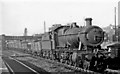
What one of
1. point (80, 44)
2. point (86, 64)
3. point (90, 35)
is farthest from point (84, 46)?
point (86, 64)

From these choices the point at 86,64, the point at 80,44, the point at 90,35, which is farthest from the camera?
the point at 80,44

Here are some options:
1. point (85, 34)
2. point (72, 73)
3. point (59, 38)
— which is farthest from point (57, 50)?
point (72, 73)

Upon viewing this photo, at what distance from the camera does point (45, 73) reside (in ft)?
49.1

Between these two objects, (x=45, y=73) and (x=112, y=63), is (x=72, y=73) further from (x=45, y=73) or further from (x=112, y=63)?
(x=112, y=63)

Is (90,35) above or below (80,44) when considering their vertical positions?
above

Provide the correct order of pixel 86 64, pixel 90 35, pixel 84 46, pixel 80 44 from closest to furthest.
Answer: pixel 86 64 < pixel 90 35 < pixel 84 46 < pixel 80 44

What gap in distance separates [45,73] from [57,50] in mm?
6710

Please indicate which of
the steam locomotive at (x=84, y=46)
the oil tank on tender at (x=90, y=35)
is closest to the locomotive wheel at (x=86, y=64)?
the steam locomotive at (x=84, y=46)

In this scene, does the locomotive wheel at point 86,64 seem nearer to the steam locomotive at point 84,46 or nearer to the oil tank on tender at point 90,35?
the steam locomotive at point 84,46

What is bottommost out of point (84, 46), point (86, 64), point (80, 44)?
point (86, 64)

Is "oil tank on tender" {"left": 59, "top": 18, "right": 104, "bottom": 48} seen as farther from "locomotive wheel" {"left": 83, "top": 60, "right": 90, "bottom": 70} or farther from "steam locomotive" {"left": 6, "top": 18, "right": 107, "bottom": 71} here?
"locomotive wheel" {"left": 83, "top": 60, "right": 90, "bottom": 70}

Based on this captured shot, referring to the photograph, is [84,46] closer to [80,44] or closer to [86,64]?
[80,44]

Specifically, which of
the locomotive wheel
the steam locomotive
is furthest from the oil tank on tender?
the locomotive wheel

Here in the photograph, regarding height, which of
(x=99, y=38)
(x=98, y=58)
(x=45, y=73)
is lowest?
(x=45, y=73)
